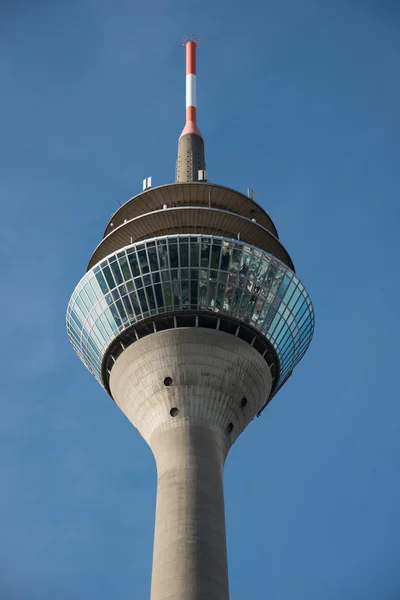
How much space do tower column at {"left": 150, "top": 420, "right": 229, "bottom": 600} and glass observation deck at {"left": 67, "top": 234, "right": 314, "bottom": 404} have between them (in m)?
6.83

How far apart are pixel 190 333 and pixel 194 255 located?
14.5 ft

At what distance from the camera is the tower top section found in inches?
2349

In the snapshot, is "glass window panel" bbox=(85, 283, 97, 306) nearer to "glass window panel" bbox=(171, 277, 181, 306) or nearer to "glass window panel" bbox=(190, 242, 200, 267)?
"glass window panel" bbox=(171, 277, 181, 306)

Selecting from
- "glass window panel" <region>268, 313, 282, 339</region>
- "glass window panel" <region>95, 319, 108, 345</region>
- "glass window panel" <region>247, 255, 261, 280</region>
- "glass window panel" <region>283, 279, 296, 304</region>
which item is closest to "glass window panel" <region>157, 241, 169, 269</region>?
"glass window panel" <region>247, 255, 261, 280</region>

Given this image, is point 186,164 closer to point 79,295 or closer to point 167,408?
point 79,295

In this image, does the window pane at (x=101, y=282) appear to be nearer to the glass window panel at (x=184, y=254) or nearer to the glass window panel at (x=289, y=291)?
the glass window panel at (x=184, y=254)

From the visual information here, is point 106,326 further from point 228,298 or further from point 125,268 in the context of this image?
Answer: point 228,298

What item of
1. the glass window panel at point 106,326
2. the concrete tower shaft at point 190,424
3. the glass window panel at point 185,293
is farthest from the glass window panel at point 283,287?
the glass window panel at point 106,326

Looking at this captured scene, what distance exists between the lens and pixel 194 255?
166 feet

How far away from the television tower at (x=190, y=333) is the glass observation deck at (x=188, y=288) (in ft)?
0.19

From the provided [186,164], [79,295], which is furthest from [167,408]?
[186,164]

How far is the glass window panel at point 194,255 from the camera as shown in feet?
166

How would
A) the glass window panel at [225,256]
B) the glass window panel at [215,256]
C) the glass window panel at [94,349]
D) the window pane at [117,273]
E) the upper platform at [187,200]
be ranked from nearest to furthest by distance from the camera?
the glass window panel at [215,256]
the glass window panel at [225,256]
the window pane at [117,273]
the glass window panel at [94,349]
the upper platform at [187,200]

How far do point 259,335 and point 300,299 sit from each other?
4424 mm
